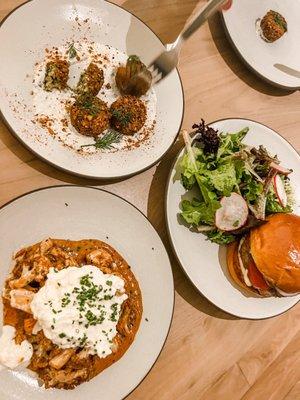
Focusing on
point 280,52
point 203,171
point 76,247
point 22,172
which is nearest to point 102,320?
point 76,247

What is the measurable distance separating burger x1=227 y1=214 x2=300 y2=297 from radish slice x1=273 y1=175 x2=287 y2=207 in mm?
169

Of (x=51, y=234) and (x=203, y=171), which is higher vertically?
(x=203, y=171)

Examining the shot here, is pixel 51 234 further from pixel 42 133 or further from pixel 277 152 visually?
pixel 277 152

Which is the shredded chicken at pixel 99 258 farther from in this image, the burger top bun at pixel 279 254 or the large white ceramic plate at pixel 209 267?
the burger top bun at pixel 279 254

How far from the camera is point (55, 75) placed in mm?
1858

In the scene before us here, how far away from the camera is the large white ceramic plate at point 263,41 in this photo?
2.42m

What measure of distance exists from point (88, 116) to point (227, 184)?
0.70 meters

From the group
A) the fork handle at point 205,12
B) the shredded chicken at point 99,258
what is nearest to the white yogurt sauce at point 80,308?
the shredded chicken at point 99,258

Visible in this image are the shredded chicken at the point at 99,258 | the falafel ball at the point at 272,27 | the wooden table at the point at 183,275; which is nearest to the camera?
the shredded chicken at the point at 99,258

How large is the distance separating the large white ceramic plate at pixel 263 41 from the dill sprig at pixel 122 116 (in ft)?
2.74

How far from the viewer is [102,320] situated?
67.6 inches

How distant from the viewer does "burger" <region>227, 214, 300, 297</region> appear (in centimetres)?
196

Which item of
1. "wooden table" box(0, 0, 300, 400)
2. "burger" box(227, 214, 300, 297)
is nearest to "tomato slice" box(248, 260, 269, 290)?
"burger" box(227, 214, 300, 297)

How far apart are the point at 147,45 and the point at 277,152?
0.88 m
